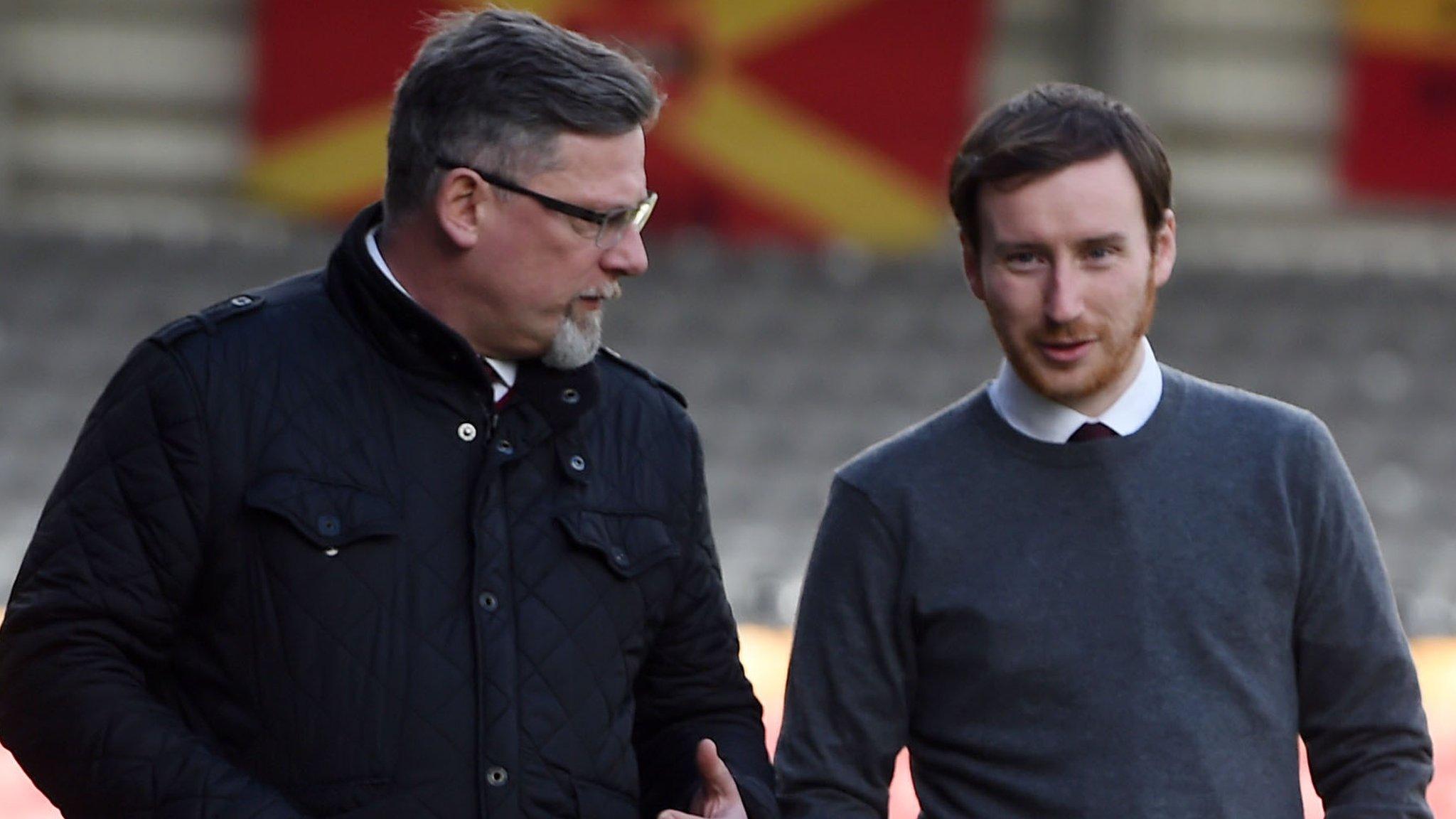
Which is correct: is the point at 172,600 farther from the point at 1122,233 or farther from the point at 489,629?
the point at 1122,233

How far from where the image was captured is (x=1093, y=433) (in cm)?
204

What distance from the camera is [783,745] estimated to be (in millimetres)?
Answer: 2086

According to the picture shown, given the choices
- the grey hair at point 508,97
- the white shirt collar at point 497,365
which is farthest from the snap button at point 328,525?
the grey hair at point 508,97

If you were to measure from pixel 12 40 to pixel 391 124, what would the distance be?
7179 millimetres

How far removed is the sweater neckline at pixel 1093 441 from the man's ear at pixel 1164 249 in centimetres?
10

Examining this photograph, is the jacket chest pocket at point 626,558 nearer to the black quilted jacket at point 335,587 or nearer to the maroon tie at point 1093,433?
the black quilted jacket at point 335,587

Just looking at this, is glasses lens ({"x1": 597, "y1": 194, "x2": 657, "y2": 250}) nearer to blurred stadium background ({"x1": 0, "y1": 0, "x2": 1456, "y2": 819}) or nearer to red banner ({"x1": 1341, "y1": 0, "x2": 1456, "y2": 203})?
blurred stadium background ({"x1": 0, "y1": 0, "x2": 1456, "y2": 819})

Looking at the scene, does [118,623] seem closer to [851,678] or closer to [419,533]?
[419,533]

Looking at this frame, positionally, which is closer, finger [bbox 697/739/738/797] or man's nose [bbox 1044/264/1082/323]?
man's nose [bbox 1044/264/1082/323]

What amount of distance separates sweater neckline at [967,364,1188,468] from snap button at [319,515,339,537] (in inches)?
24.0

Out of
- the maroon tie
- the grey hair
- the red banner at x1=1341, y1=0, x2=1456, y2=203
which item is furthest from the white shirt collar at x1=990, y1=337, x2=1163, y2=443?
the red banner at x1=1341, y1=0, x2=1456, y2=203

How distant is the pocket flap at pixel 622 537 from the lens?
6.70ft

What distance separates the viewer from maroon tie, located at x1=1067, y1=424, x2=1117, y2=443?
6.70 feet

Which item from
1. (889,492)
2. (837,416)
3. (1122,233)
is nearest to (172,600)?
(889,492)
